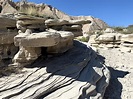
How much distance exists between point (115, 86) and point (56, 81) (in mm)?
2807

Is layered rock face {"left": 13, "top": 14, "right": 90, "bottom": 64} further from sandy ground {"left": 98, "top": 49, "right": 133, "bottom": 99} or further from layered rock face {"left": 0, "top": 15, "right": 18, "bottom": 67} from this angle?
sandy ground {"left": 98, "top": 49, "right": 133, "bottom": 99}

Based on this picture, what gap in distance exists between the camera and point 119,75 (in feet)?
26.3

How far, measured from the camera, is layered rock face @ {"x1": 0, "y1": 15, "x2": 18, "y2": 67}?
5.71 m

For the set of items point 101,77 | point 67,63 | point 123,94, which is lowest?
point 123,94

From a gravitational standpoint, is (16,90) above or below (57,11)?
below

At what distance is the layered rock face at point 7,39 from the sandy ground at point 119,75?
2.60m

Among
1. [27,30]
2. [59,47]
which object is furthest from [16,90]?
[59,47]

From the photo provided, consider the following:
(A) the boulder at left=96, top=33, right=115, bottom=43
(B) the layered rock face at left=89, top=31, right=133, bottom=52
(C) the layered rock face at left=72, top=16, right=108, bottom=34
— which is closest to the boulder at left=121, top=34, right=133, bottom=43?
(B) the layered rock face at left=89, top=31, right=133, bottom=52

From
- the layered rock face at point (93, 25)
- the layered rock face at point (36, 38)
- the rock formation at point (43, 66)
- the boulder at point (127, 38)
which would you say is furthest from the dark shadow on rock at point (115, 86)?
the layered rock face at point (93, 25)

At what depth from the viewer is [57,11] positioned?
945 inches

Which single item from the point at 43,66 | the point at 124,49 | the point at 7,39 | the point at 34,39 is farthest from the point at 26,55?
the point at 124,49

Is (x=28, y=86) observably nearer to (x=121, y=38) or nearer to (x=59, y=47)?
(x=59, y=47)

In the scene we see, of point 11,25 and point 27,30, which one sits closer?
point 27,30

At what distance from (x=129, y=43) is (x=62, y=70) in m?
8.42
